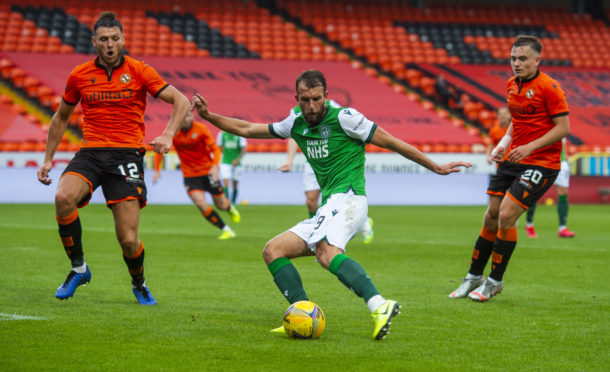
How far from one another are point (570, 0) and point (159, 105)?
22506mm

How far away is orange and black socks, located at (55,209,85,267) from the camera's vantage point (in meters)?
6.84

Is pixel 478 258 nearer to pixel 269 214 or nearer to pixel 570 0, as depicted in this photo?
pixel 269 214

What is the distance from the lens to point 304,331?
562 centimetres

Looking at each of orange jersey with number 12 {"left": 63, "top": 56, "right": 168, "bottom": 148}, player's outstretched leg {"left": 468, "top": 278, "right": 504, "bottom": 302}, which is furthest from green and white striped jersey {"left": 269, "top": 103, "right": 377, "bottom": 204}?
player's outstretched leg {"left": 468, "top": 278, "right": 504, "bottom": 302}

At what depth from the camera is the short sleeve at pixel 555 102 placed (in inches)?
292

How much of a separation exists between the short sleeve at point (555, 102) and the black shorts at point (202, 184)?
290 inches

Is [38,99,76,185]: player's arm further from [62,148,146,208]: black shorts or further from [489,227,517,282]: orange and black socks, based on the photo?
[489,227,517,282]: orange and black socks

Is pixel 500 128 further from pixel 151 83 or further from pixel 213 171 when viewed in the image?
pixel 151 83

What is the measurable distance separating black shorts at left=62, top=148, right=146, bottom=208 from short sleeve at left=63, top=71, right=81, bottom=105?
44 cm

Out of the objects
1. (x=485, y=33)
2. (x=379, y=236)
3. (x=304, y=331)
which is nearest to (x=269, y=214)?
(x=379, y=236)

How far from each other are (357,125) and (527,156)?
199 cm

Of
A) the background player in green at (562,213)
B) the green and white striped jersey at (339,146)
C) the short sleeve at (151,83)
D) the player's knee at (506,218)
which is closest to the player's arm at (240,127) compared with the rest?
the green and white striped jersey at (339,146)

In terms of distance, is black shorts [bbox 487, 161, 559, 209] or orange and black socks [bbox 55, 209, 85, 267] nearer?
orange and black socks [bbox 55, 209, 85, 267]

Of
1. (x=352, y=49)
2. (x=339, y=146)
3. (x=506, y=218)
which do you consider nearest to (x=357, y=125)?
(x=339, y=146)
